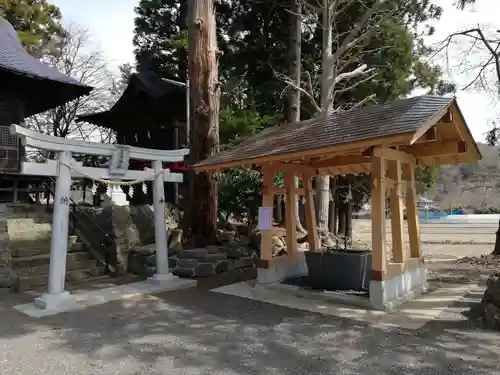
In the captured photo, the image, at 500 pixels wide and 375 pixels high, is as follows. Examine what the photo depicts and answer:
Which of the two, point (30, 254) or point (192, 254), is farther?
→ point (192, 254)

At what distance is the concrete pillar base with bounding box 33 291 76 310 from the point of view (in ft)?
19.2

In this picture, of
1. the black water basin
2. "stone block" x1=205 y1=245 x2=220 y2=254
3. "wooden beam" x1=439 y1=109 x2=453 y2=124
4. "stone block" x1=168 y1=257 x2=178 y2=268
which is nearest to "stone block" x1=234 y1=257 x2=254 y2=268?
"stone block" x1=205 y1=245 x2=220 y2=254

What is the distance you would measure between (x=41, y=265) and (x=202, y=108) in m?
4.65

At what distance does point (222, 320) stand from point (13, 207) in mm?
7161

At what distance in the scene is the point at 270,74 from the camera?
46.5ft

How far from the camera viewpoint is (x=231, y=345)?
14.4 feet

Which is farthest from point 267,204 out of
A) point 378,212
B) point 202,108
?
point 202,108

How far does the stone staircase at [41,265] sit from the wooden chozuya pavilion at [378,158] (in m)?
3.45

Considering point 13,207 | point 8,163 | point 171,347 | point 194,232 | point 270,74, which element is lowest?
point 171,347

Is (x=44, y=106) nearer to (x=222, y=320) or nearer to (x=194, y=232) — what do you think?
(x=194, y=232)

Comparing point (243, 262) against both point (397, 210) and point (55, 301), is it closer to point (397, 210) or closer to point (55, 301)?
point (397, 210)

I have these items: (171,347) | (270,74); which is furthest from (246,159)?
(270,74)

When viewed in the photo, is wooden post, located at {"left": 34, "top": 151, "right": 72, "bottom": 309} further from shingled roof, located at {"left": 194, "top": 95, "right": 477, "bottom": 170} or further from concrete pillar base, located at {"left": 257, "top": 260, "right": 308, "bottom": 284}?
concrete pillar base, located at {"left": 257, "top": 260, "right": 308, "bottom": 284}

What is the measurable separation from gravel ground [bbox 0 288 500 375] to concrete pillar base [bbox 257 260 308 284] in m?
1.19
